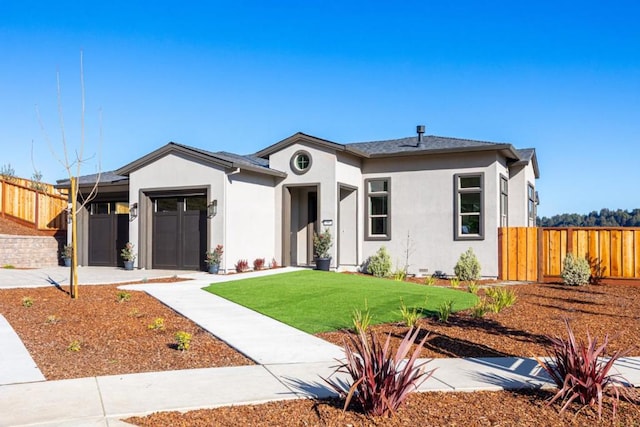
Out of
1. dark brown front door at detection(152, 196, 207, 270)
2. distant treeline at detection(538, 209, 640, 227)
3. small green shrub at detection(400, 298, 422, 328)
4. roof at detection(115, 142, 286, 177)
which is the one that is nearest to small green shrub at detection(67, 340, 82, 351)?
small green shrub at detection(400, 298, 422, 328)

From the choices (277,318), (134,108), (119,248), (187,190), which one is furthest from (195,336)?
(119,248)

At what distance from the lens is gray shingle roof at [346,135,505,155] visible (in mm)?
17016

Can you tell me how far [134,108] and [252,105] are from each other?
4.88m

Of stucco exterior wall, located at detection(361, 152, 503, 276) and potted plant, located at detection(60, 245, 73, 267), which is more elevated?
stucco exterior wall, located at detection(361, 152, 503, 276)

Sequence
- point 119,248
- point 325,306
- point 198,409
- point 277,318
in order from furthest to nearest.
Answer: point 119,248, point 325,306, point 277,318, point 198,409

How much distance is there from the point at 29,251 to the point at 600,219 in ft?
181

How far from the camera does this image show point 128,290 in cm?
1218

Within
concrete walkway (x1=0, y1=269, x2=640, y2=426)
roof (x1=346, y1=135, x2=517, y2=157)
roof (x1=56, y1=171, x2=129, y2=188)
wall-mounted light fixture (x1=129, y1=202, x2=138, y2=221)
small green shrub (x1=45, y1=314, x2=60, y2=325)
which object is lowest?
concrete walkway (x1=0, y1=269, x2=640, y2=426)

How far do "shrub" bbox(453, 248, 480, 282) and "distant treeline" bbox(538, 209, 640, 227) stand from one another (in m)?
37.3

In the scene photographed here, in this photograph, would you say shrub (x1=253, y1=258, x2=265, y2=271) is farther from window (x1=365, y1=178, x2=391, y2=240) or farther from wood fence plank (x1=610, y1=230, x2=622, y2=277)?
wood fence plank (x1=610, y1=230, x2=622, y2=277)

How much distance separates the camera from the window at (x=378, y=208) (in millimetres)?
18219

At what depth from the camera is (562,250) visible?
16.1m

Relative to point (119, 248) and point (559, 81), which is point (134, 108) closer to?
point (119, 248)

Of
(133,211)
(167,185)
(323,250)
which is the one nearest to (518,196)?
(323,250)
